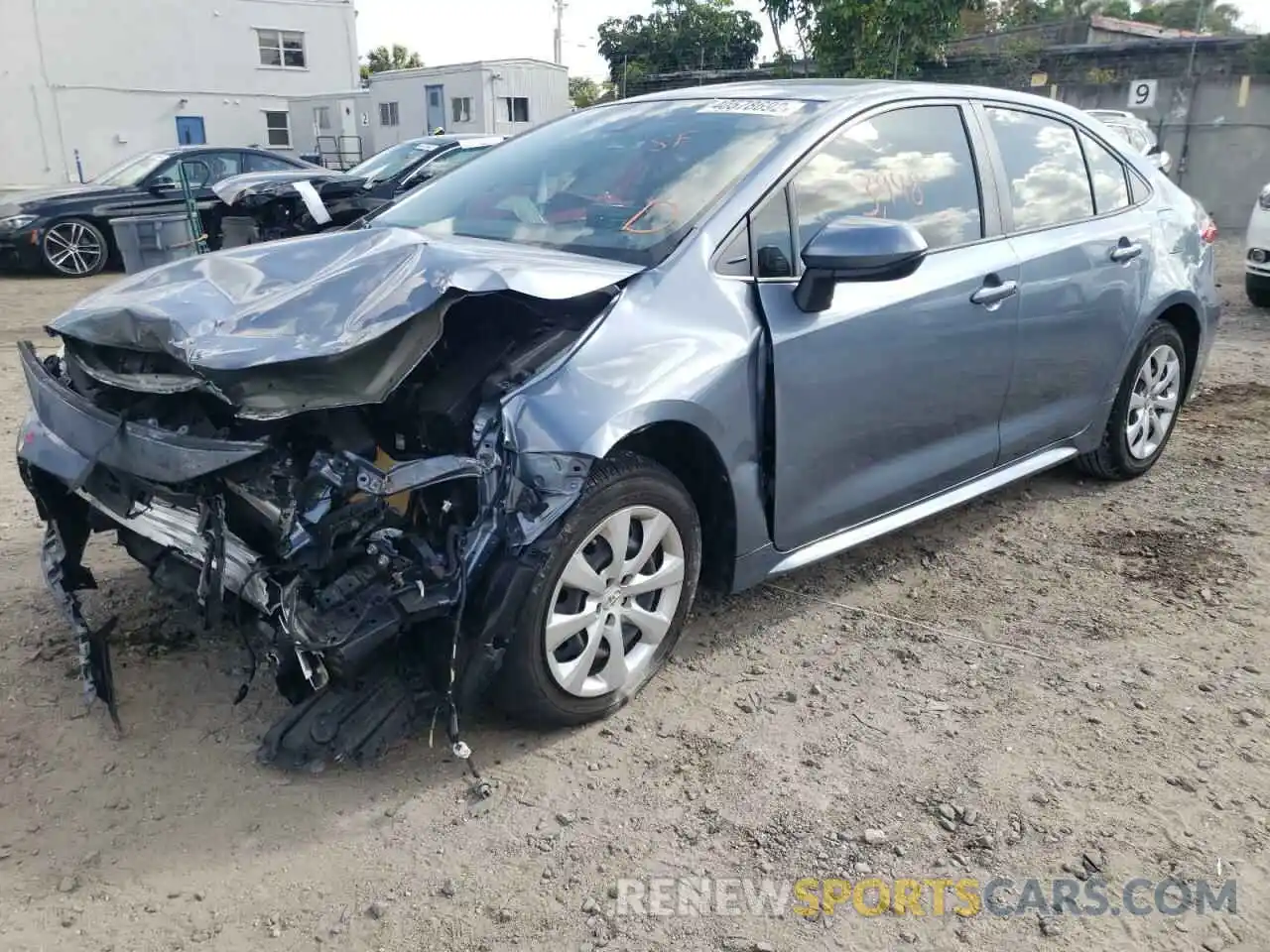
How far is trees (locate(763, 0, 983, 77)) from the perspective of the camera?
59.9ft

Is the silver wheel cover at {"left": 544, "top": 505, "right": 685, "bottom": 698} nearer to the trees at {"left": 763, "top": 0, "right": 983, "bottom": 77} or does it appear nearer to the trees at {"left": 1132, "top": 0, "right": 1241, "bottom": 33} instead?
the trees at {"left": 763, "top": 0, "right": 983, "bottom": 77}

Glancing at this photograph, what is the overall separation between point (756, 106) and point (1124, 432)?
2.44 m

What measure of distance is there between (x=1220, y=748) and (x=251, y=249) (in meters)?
3.27

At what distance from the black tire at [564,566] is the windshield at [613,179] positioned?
2.16 ft

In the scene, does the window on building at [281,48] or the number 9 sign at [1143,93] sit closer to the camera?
the number 9 sign at [1143,93]

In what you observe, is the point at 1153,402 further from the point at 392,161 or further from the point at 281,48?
the point at 281,48

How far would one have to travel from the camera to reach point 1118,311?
4430mm

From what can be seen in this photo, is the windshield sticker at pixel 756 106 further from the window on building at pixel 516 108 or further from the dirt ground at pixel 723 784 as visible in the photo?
the window on building at pixel 516 108

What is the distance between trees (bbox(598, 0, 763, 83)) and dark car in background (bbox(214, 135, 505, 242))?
1756 cm

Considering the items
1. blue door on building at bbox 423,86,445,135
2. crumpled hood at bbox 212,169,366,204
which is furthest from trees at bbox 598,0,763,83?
crumpled hood at bbox 212,169,366,204

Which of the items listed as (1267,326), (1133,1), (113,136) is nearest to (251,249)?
(1267,326)

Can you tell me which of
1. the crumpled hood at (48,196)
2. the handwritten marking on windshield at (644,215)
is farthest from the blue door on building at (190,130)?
the handwritten marking on windshield at (644,215)

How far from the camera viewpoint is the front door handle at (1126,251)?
438 cm

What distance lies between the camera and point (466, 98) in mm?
27703
